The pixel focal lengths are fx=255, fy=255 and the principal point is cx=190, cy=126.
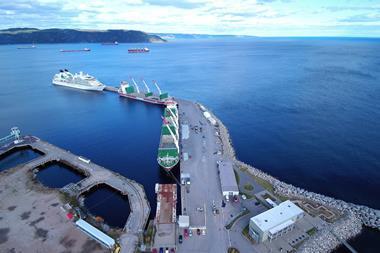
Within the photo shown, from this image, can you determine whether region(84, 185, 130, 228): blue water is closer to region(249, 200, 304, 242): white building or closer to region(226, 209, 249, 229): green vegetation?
region(226, 209, 249, 229): green vegetation

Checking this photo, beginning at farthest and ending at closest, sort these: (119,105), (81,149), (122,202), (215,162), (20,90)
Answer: (20,90)
(119,105)
(81,149)
(215,162)
(122,202)

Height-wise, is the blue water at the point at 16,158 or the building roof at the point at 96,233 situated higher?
the building roof at the point at 96,233

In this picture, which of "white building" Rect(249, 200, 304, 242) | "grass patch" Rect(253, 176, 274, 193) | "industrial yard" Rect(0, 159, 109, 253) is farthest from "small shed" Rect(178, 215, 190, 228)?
"grass patch" Rect(253, 176, 274, 193)

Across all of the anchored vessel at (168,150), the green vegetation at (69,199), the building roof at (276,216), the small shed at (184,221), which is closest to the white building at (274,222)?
the building roof at (276,216)

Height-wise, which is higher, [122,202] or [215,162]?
[215,162]

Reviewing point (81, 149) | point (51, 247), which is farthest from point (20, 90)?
point (51, 247)

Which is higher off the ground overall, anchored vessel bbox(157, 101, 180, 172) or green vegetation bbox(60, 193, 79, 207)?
anchored vessel bbox(157, 101, 180, 172)

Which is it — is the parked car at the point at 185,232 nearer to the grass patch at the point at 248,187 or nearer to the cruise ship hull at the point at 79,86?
the grass patch at the point at 248,187

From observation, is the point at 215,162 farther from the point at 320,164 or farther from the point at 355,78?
the point at 355,78
